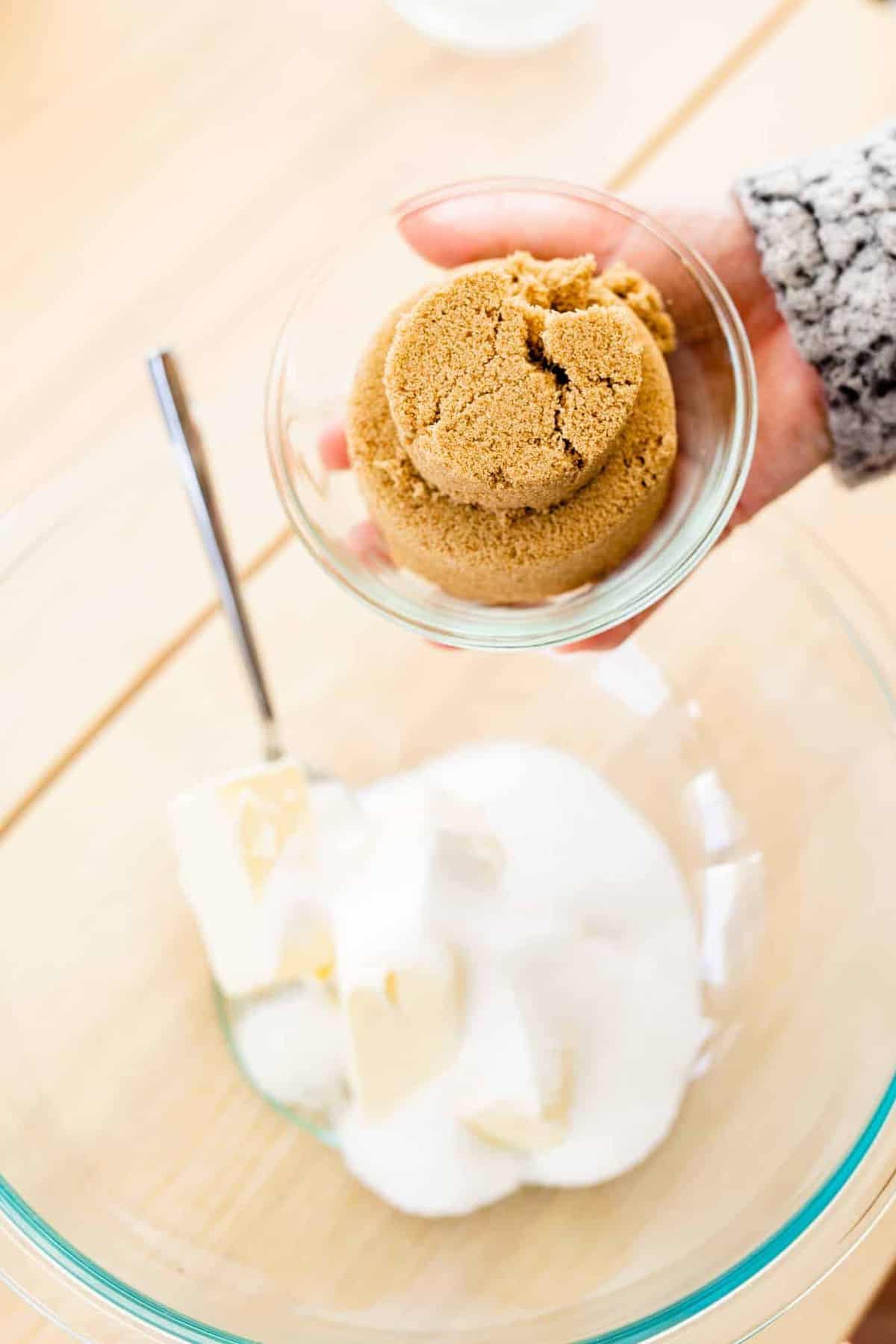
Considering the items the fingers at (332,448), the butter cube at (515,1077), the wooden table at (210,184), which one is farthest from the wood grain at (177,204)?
the butter cube at (515,1077)

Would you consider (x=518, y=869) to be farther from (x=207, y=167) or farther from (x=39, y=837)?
(x=207, y=167)

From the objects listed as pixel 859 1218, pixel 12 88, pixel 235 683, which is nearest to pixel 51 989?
pixel 235 683

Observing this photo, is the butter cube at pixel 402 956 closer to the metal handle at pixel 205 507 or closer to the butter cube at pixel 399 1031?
the butter cube at pixel 399 1031

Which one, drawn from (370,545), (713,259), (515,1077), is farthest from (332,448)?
(515,1077)

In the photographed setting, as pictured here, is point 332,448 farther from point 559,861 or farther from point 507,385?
point 559,861

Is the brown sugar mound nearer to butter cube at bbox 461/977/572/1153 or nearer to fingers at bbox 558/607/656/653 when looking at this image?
fingers at bbox 558/607/656/653
